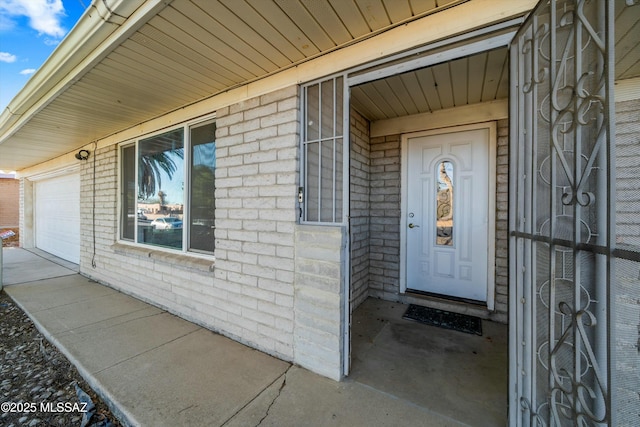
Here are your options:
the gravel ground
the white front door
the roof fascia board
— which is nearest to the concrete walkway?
the gravel ground

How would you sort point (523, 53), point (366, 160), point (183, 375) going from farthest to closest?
point (366, 160) → point (183, 375) → point (523, 53)

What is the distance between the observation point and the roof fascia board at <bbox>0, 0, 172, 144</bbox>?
5.09 feet

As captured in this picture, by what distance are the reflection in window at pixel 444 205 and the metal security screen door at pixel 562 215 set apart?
73.4 inches

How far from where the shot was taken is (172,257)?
9.98 ft

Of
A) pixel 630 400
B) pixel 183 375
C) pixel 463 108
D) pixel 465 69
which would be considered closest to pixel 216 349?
pixel 183 375

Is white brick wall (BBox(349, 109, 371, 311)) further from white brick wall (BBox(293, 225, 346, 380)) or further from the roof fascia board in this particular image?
the roof fascia board

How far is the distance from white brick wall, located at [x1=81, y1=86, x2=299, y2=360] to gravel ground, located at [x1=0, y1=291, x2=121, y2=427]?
1015 mm

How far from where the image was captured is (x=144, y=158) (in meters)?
3.69

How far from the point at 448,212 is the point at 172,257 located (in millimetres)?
3367

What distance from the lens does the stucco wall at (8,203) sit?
1227cm

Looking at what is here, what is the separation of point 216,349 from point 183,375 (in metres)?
0.39

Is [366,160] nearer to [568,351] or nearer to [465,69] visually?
[465,69]

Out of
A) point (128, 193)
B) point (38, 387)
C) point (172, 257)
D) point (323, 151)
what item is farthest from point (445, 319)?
point (128, 193)

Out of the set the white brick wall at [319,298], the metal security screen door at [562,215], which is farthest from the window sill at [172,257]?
the metal security screen door at [562,215]
